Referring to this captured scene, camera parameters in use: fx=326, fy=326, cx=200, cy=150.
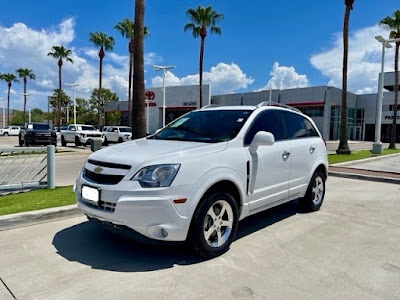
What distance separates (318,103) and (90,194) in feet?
146

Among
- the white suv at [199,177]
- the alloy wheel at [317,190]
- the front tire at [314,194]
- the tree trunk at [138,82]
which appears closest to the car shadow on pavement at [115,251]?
the white suv at [199,177]

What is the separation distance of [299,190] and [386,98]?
51.4m

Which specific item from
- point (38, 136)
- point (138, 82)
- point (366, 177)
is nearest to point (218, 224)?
point (138, 82)

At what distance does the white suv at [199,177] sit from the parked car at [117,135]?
21627 mm

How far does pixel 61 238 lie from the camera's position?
4.36 metres

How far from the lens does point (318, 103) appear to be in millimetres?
44000

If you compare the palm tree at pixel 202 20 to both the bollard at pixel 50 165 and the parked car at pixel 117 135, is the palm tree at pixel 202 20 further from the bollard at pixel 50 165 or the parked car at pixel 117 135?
the bollard at pixel 50 165

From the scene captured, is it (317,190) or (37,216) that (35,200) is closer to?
(37,216)

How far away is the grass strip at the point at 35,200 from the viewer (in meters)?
5.26

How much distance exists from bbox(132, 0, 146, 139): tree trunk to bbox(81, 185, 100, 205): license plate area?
5.67 m

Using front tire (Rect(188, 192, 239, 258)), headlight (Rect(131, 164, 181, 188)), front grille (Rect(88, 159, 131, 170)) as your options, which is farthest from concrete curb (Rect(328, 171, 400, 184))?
front grille (Rect(88, 159, 131, 170))

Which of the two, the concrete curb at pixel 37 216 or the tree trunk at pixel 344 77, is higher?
the tree trunk at pixel 344 77

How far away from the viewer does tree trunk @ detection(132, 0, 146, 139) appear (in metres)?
9.37

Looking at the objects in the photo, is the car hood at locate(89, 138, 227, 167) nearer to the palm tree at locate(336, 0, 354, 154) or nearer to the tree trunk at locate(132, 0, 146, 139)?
the tree trunk at locate(132, 0, 146, 139)
